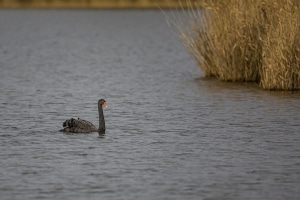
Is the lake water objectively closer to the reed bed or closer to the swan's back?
the swan's back

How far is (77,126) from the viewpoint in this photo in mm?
14289

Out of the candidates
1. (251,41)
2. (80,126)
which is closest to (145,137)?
(80,126)

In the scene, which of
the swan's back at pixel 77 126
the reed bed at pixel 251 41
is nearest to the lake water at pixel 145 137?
the swan's back at pixel 77 126

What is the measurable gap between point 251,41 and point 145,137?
233 inches

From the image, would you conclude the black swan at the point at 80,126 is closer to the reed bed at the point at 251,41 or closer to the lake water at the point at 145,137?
the lake water at the point at 145,137

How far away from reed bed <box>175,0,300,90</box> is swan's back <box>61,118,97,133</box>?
4963mm

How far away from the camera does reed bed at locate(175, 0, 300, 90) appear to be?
1797cm

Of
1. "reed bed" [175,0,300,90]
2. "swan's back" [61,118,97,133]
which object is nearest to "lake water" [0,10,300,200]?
"swan's back" [61,118,97,133]

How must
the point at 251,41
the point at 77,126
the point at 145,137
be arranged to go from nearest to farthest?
1. the point at 145,137
2. the point at 77,126
3. the point at 251,41

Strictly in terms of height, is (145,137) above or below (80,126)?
below

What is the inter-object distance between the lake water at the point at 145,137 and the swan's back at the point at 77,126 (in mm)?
114

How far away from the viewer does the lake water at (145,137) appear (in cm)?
1091

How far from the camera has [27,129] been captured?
1493 cm

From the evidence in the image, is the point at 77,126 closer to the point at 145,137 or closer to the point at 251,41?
the point at 145,137
